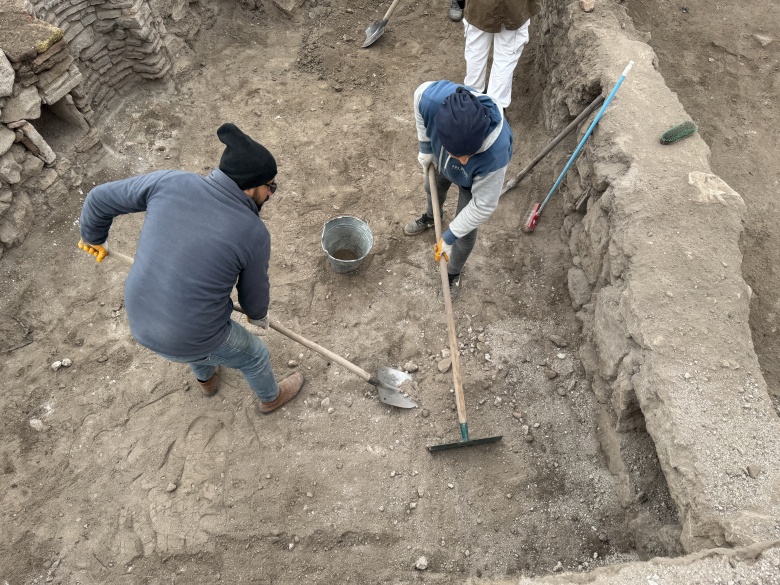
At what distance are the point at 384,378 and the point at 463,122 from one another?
5.99 ft

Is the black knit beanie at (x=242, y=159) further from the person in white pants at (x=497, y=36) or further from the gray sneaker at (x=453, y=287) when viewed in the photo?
the person in white pants at (x=497, y=36)

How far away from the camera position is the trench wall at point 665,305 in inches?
91.4

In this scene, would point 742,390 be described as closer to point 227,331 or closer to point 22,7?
point 227,331

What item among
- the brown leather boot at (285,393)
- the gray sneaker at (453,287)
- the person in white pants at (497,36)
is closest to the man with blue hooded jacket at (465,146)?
the gray sneaker at (453,287)

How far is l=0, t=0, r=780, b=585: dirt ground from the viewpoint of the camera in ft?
9.84

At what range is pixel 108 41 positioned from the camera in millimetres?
4703

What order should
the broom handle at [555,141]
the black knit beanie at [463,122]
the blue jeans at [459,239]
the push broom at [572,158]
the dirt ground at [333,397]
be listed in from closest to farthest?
1. the black knit beanie at [463,122]
2. the dirt ground at [333,397]
3. the blue jeans at [459,239]
4. the push broom at [572,158]
5. the broom handle at [555,141]

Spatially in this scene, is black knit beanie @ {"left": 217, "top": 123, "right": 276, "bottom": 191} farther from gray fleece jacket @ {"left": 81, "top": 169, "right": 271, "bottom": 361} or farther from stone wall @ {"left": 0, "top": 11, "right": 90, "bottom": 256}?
stone wall @ {"left": 0, "top": 11, "right": 90, "bottom": 256}

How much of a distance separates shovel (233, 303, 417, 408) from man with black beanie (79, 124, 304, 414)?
0.80 m

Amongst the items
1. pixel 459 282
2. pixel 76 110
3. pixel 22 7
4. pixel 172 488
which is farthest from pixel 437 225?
pixel 22 7

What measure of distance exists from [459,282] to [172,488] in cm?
256

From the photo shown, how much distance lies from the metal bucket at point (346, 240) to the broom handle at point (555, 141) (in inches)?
51.6

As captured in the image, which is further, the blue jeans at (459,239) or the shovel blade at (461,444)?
the blue jeans at (459,239)

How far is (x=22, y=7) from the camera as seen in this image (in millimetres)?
3867
